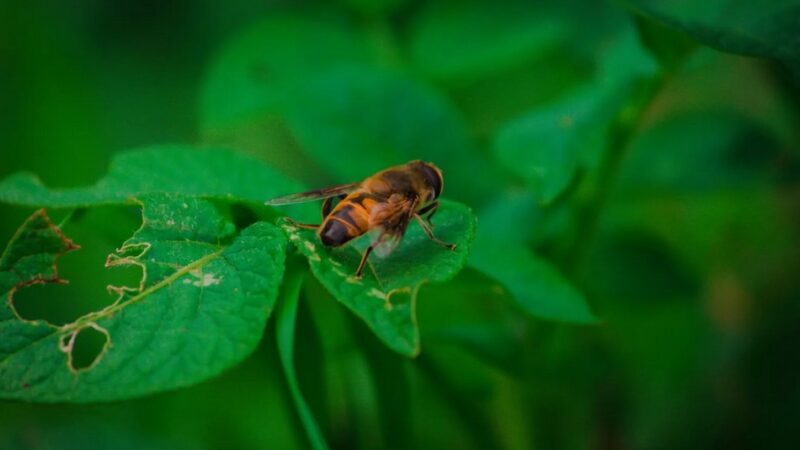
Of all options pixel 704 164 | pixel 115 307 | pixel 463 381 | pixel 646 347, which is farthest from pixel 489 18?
pixel 115 307

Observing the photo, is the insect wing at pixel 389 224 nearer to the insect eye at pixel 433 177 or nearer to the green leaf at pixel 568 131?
the insect eye at pixel 433 177

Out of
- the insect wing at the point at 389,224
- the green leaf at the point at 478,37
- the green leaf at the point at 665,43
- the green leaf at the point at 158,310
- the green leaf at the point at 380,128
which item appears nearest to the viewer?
the green leaf at the point at 158,310

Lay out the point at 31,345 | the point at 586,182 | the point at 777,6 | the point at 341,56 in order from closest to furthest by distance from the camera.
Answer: the point at 31,345 → the point at 777,6 → the point at 586,182 → the point at 341,56

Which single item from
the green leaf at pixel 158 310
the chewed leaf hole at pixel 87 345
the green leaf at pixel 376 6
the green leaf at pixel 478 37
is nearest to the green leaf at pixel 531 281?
the green leaf at pixel 158 310

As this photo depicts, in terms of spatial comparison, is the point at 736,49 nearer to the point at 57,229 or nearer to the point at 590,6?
the point at 57,229

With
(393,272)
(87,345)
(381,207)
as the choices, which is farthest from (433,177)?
(87,345)

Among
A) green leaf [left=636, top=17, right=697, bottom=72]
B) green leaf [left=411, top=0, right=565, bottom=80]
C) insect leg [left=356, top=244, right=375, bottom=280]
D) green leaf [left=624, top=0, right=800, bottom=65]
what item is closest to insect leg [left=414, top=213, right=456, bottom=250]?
insect leg [left=356, top=244, right=375, bottom=280]

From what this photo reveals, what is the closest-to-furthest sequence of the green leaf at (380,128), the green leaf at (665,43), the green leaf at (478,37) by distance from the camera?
the green leaf at (665,43), the green leaf at (380,128), the green leaf at (478,37)
